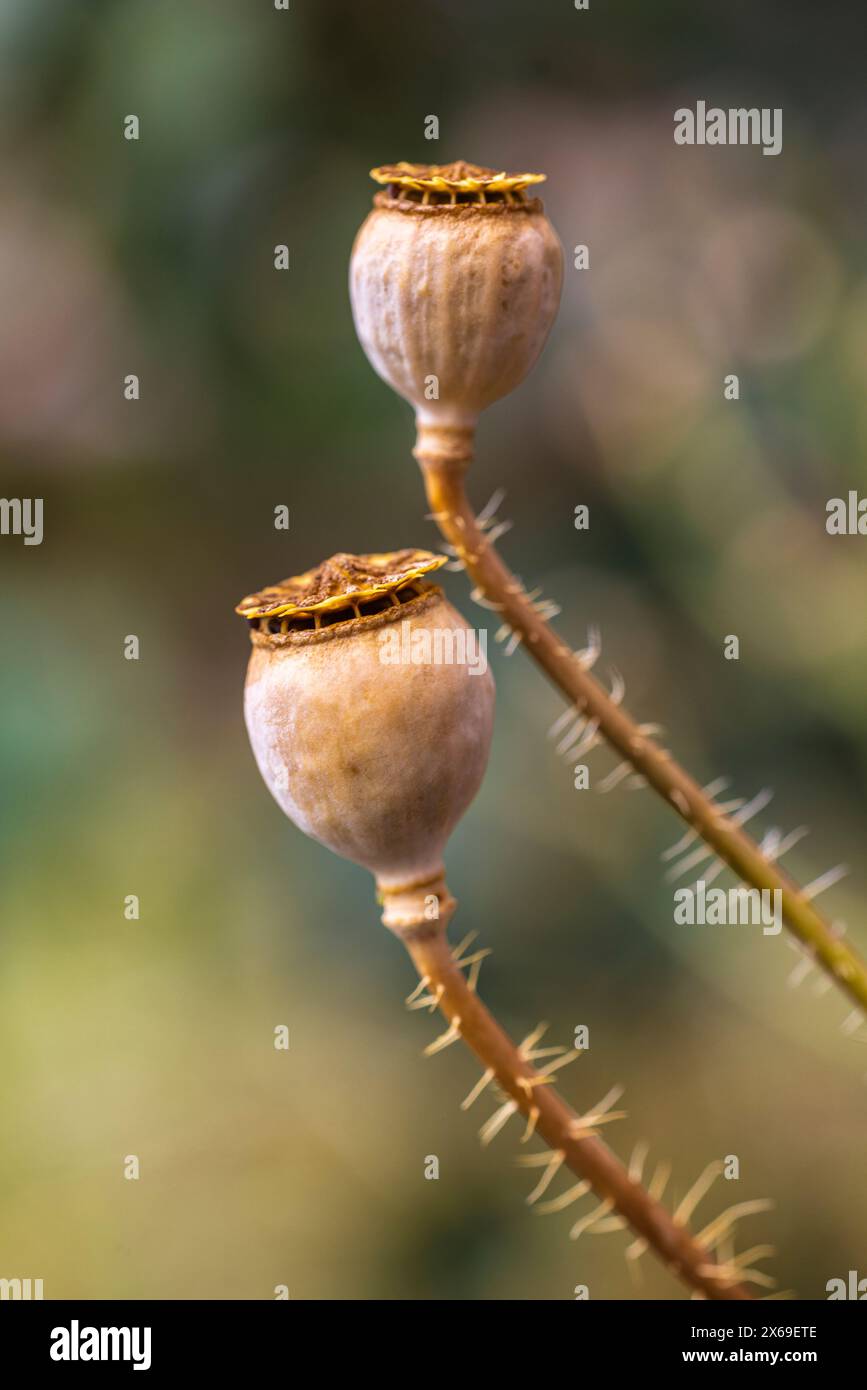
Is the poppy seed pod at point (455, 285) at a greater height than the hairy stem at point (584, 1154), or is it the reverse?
the poppy seed pod at point (455, 285)

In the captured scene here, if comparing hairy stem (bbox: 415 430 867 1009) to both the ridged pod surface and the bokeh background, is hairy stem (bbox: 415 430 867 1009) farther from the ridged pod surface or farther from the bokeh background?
the bokeh background

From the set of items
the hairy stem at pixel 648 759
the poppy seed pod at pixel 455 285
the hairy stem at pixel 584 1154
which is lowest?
the hairy stem at pixel 584 1154

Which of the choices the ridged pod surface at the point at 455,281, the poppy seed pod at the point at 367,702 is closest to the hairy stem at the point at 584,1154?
the poppy seed pod at the point at 367,702

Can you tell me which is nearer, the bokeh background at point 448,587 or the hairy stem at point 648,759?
the hairy stem at point 648,759

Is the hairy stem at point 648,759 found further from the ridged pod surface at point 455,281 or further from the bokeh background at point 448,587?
the bokeh background at point 448,587

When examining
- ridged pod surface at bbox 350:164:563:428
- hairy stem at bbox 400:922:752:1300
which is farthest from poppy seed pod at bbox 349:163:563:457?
hairy stem at bbox 400:922:752:1300

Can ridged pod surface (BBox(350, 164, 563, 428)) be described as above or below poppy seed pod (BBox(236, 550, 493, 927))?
above

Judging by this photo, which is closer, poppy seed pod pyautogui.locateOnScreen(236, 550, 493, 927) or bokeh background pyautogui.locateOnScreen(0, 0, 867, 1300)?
poppy seed pod pyautogui.locateOnScreen(236, 550, 493, 927)

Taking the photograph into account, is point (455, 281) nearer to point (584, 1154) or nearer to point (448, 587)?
point (584, 1154)
